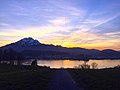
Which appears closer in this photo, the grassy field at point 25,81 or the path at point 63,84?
the path at point 63,84

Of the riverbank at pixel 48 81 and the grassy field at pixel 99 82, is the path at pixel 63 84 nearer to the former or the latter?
the riverbank at pixel 48 81

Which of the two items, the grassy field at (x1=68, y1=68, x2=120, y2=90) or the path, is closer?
the path

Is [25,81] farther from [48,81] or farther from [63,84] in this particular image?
[63,84]

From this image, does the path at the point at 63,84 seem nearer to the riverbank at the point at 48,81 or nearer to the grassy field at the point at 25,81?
the riverbank at the point at 48,81

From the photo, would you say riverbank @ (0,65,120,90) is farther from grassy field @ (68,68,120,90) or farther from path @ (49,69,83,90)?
path @ (49,69,83,90)

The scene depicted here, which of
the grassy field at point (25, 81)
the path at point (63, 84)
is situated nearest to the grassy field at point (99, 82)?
the path at point (63, 84)

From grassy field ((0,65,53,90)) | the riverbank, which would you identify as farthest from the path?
grassy field ((0,65,53,90))

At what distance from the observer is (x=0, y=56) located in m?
151

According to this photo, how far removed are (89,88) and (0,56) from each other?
134 m

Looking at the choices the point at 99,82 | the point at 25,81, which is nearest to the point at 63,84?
the point at 99,82

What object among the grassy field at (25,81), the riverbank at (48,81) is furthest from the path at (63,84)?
the grassy field at (25,81)

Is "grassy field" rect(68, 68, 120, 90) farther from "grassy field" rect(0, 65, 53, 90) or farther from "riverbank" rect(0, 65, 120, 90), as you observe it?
"grassy field" rect(0, 65, 53, 90)

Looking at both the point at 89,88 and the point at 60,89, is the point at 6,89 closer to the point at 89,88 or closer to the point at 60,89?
the point at 60,89

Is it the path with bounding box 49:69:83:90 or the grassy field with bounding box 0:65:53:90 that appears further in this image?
the grassy field with bounding box 0:65:53:90
